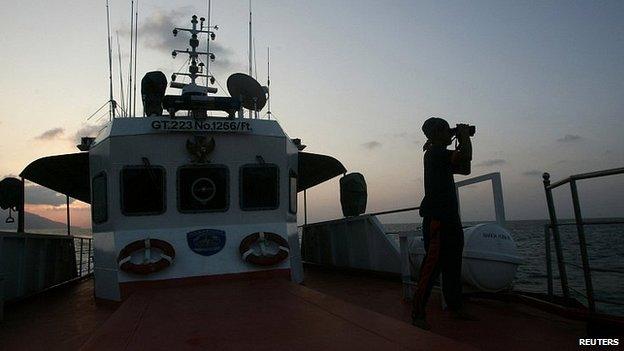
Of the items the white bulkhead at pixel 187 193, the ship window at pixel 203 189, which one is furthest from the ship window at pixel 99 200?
the ship window at pixel 203 189

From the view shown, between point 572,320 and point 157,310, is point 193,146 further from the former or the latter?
point 572,320

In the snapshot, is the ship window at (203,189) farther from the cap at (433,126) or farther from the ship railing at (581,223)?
the ship railing at (581,223)

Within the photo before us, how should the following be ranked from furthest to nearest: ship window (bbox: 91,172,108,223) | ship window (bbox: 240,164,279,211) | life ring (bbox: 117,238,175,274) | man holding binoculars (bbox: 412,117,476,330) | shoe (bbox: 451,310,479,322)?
ship window (bbox: 240,164,279,211) < ship window (bbox: 91,172,108,223) < life ring (bbox: 117,238,175,274) < shoe (bbox: 451,310,479,322) < man holding binoculars (bbox: 412,117,476,330)

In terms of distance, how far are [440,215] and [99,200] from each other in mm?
5024

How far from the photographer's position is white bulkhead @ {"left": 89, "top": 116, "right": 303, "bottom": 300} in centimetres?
674

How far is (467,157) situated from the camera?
4586 mm

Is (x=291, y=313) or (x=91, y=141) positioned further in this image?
(x=91, y=141)

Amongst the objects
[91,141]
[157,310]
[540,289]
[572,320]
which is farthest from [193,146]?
[540,289]

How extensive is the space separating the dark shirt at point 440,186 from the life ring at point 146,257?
11.6ft

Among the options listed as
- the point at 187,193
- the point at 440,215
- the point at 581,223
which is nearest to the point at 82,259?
the point at 187,193

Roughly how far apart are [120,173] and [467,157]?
15.6 ft

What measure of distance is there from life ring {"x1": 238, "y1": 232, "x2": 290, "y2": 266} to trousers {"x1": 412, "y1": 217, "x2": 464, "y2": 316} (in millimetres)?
2557

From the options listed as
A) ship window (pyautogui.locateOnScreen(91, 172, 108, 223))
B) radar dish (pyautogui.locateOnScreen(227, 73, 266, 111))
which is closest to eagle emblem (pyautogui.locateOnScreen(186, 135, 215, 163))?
ship window (pyautogui.locateOnScreen(91, 172, 108, 223))

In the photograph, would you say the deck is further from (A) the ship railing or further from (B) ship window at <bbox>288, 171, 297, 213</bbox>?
(B) ship window at <bbox>288, 171, 297, 213</bbox>
